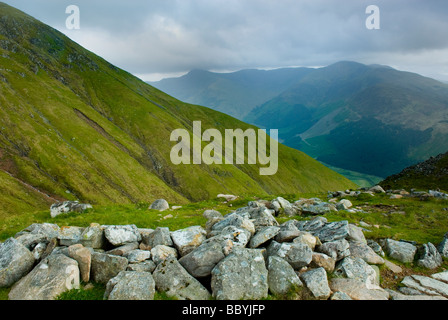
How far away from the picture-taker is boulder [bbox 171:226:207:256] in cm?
1673

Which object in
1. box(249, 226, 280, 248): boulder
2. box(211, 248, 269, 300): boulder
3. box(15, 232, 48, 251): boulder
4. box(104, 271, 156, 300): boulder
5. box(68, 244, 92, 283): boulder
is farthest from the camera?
box(249, 226, 280, 248): boulder

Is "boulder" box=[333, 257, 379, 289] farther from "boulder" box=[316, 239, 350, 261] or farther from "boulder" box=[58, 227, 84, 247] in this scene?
"boulder" box=[58, 227, 84, 247]

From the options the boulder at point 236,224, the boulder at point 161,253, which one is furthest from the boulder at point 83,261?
the boulder at point 236,224

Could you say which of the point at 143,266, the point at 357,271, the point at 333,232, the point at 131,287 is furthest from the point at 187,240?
the point at 333,232

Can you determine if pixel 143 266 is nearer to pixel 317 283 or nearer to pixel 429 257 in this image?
pixel 317 283

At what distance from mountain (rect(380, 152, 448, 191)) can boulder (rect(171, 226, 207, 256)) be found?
4859cm

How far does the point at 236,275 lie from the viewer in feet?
43.3

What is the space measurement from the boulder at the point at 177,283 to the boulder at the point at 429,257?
15080 mm

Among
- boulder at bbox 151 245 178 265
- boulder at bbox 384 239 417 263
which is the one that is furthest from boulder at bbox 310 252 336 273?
boulder at bbox 151 245 178 265

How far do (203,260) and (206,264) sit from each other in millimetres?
277

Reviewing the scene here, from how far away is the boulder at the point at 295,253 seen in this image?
14742mm

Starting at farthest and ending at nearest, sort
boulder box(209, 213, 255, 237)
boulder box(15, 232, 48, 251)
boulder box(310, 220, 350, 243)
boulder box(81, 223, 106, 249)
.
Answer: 1. boulder box(209, 213, 255, 237)
2. boulder box(310, 220, 350, 243)
3. boulder box(81, 223, 106, 249)
4. boulder box(15, 232, 48, 251)

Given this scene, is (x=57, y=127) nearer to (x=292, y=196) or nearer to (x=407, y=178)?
(x=292, y=196)
